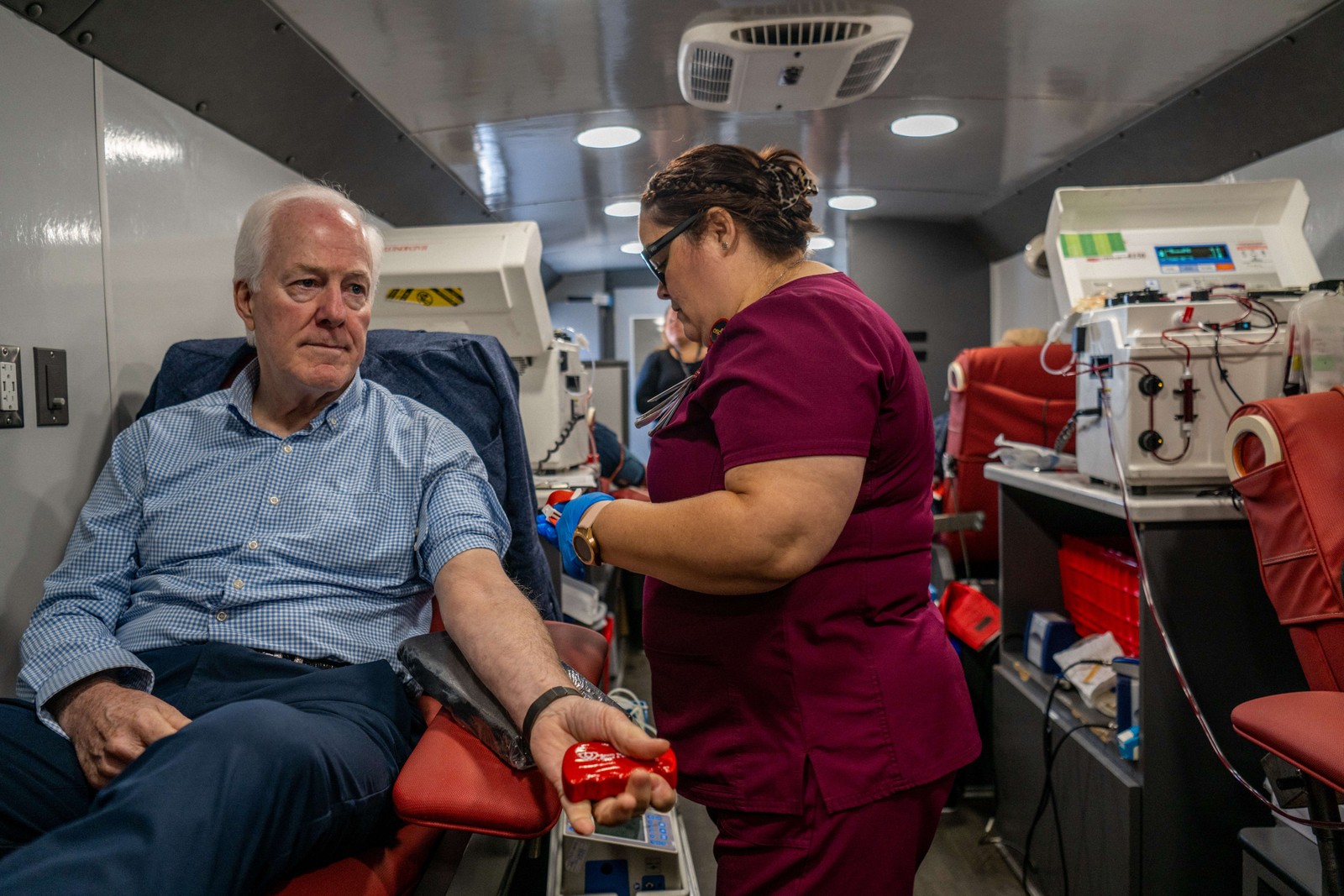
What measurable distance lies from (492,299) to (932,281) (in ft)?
11.6

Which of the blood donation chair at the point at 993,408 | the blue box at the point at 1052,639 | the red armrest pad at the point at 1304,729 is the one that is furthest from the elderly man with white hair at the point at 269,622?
the blood donation chair at the point at 993,408

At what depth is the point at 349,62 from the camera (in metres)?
2.58

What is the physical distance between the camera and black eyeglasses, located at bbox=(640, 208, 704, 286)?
4.00 feet

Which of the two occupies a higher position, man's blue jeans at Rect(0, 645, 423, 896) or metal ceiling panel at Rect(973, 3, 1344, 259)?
metal ceiling panel at Rect(973, 3, 1344, 259)

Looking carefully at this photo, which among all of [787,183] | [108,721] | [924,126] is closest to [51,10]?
[108,721]

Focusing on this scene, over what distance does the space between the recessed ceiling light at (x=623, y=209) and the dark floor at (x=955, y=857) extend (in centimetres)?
319

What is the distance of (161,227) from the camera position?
2168 millimetres

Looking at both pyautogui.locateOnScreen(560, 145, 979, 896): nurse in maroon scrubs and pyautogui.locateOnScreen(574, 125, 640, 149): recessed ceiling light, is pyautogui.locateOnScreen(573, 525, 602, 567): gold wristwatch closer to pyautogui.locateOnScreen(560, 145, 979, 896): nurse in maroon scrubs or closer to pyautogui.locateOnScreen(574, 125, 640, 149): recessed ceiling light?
pyautogui.locateOnScreen(560, 145, 979, 896): nurse in maroon scrubs

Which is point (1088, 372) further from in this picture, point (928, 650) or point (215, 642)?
point (215, 642)

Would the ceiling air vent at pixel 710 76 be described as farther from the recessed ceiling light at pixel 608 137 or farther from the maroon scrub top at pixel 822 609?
the maroon scrub top at pixel 822 609

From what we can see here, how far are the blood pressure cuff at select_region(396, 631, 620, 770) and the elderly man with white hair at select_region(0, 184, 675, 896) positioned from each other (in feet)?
0.09

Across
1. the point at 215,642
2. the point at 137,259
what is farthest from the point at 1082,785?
the point at 137,259

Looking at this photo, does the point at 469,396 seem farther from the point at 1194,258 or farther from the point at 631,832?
the point at 1194,258

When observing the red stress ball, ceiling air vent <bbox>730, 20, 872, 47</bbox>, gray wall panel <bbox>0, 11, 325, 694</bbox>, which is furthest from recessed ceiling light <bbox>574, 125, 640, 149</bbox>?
the red stress ball
